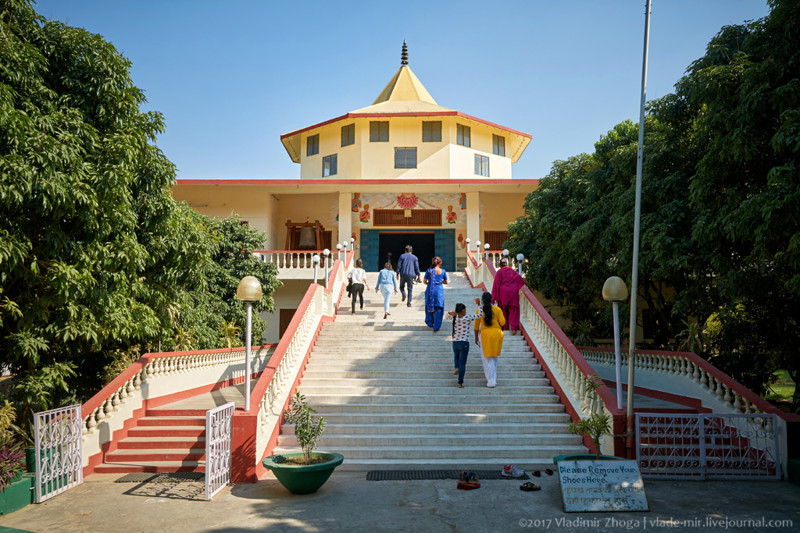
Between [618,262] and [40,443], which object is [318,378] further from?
[618,262]

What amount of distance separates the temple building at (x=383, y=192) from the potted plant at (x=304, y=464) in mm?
15105

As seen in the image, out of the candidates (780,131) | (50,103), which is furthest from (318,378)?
(780,131)

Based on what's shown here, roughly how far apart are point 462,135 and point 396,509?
2245 cm

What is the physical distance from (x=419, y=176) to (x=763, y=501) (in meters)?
20.9

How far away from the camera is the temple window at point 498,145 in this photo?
2795 centimetres

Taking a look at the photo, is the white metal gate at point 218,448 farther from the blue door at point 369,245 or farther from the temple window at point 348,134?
the temple window at point 348,134

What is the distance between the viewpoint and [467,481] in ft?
23.3

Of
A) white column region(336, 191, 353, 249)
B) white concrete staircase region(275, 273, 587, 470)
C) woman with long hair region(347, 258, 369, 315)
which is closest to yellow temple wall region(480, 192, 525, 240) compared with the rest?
white column region(336, 191, 353, 249)

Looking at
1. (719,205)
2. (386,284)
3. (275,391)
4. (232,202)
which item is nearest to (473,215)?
(232,202)

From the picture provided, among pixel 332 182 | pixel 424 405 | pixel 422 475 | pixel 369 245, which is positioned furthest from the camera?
pixel 369 245

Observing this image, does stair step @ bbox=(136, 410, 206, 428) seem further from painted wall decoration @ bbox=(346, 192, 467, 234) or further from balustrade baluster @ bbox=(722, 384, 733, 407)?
painted wall decoration @ bbox=(346, 192, 467, 234)

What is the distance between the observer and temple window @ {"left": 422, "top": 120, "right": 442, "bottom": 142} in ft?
86.7

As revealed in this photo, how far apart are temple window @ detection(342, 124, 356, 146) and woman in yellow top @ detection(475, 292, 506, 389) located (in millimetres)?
17999

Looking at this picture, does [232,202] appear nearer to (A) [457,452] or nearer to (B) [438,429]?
(B) [438,429]
